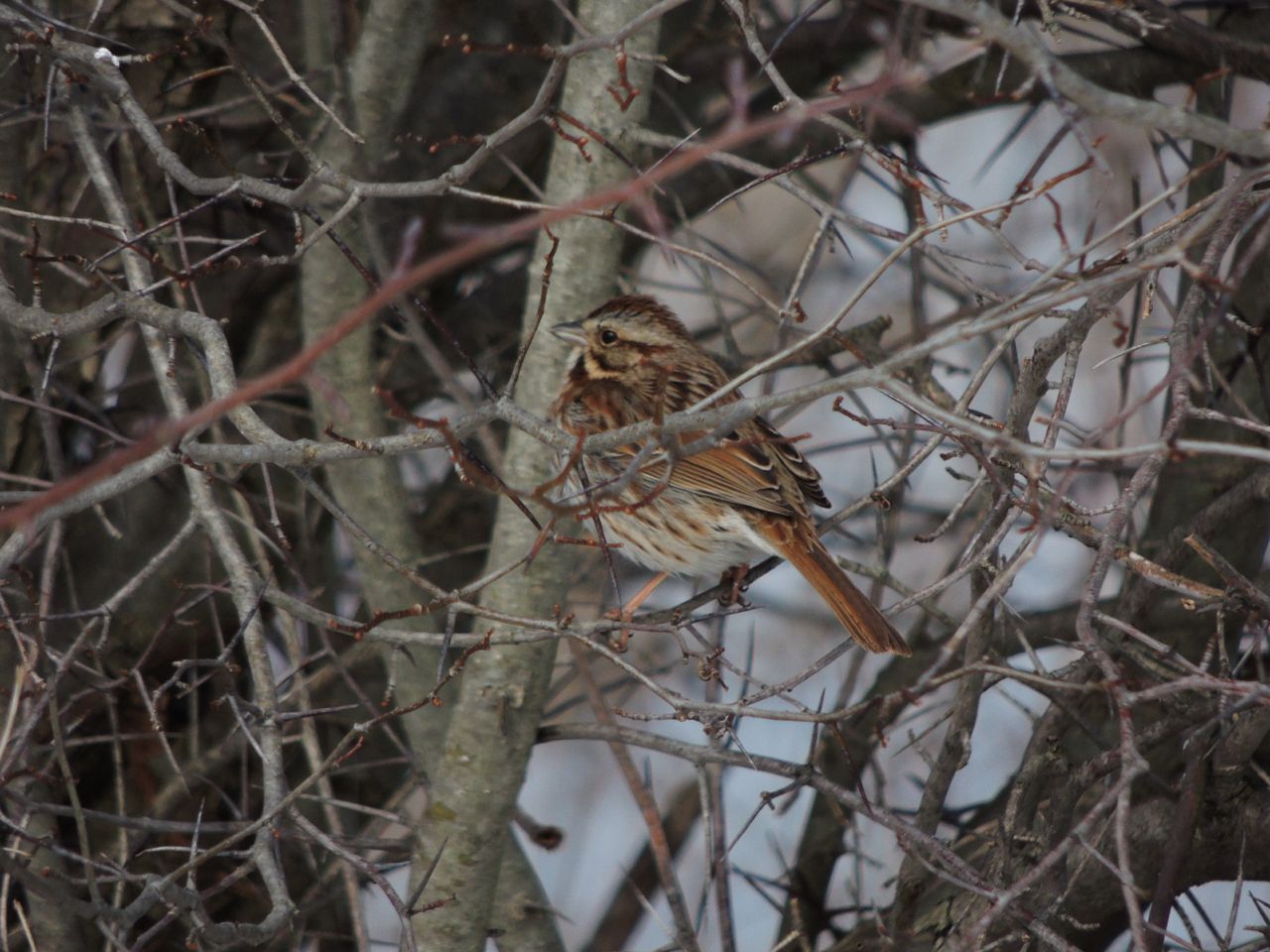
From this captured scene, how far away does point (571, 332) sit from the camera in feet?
14.6

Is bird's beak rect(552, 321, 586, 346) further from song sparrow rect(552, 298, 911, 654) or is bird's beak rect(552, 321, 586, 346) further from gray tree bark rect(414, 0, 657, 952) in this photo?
gray tree bark rect(414, 0, 657, 952)

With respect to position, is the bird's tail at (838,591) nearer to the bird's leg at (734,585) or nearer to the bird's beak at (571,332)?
the bird's leg at (734,585)

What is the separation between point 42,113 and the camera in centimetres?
393

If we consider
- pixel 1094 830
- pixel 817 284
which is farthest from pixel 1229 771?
pixel 817 284

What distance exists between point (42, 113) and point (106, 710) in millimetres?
2156

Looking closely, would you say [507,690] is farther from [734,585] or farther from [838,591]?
[838,591]

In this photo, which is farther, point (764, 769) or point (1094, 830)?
point (1094, 830)

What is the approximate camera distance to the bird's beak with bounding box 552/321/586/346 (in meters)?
4.41

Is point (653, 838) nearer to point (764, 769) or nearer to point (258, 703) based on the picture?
point (764, 769)

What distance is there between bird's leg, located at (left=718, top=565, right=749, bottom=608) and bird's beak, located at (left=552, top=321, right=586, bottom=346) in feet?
3.03

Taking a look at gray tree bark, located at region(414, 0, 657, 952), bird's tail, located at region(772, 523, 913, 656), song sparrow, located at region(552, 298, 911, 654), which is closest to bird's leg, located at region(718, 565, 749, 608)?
song sparrow, located at region(552, 298, 911, 654)

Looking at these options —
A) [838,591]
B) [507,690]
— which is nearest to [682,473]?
[838,591]

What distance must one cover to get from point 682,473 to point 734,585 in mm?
440

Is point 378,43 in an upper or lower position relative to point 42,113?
upper
